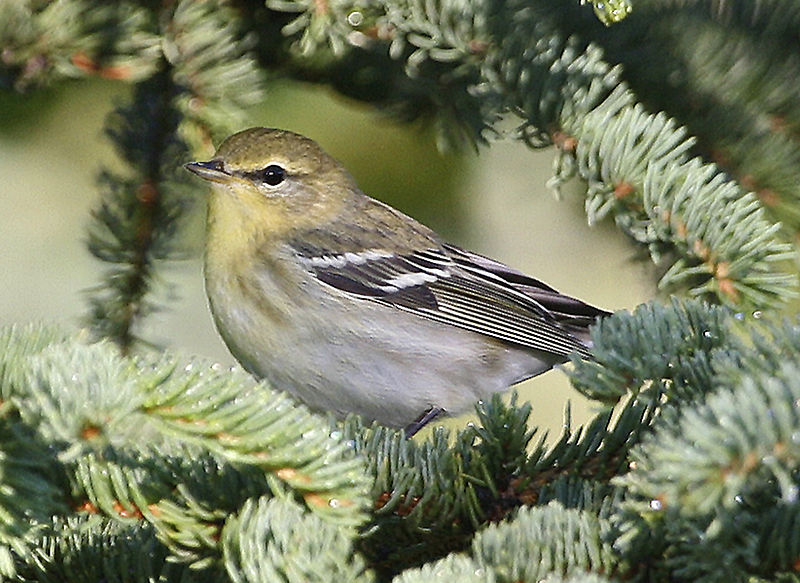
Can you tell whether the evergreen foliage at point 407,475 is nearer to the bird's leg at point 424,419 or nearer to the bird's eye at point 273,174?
the bird's leg at point 424,419

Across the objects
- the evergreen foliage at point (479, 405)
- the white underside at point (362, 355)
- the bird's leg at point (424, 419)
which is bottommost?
the bird's leg at point (424, 419)

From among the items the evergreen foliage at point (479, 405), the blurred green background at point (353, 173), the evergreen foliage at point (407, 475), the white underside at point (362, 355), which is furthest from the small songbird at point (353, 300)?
the evergreen foliage at point (407, 475)

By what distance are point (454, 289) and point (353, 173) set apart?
2.39ft

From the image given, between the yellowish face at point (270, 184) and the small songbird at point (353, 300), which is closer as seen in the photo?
the small songbird at point (353, 300)

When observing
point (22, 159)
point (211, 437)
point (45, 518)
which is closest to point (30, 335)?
point (45, 518)

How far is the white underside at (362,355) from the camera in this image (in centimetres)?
333

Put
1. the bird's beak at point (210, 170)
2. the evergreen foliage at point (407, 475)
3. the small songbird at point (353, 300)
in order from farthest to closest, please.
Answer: the small songbird at point (353, 300) → the bird's beak at point (210, 170) → the evergreen foliage at point (407, 475)

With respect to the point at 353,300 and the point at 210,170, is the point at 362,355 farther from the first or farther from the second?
the point at 210,170

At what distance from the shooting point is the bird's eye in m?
3.83

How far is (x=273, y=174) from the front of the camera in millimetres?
3900

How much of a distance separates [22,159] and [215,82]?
1.44 meters

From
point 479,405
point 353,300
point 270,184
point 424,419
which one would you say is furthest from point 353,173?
point 479,405

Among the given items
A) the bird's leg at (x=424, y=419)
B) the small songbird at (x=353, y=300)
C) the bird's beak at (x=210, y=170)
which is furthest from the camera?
the bird's leg at (x=424, y=419)

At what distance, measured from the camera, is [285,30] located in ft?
9.37
